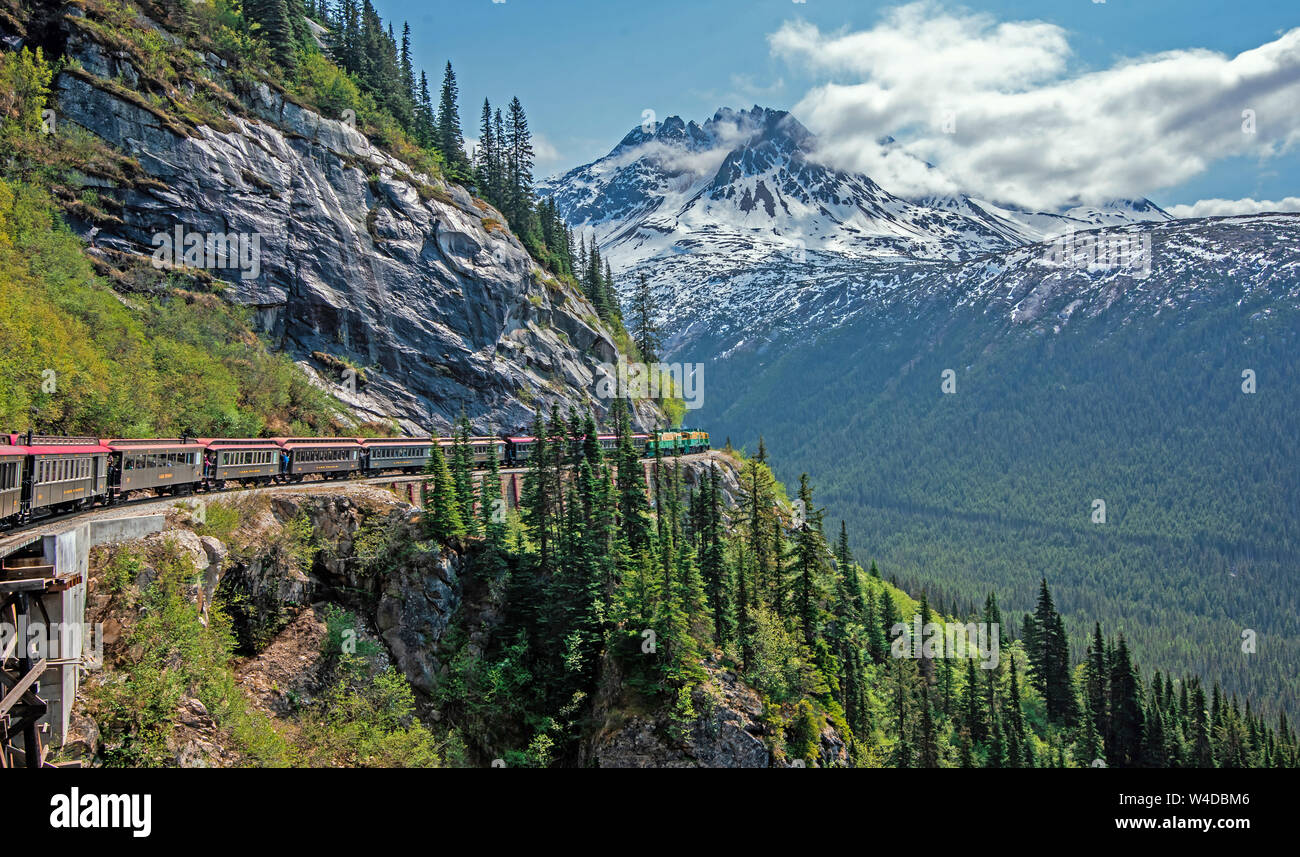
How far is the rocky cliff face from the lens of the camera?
62.7 metres

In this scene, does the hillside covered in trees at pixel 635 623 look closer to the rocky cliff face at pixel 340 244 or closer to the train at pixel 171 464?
the train at pixel 171 464

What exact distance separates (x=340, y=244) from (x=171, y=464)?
40236 millimetres

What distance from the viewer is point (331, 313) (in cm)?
6844

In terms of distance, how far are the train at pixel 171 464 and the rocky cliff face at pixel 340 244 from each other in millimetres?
11882

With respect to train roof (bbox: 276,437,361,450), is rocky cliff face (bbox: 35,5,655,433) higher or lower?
higher

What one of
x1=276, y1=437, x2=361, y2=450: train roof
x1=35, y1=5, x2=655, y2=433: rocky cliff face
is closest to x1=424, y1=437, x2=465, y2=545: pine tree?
x1=276, y1=437, x2=361, y2=450: train roof

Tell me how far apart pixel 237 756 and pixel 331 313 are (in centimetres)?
5127

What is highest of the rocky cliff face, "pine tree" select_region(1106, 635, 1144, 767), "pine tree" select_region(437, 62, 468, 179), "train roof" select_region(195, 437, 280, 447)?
"pine tree" select_region(437, 62, 468, 179)

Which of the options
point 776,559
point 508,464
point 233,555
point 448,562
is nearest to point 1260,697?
point 776,559

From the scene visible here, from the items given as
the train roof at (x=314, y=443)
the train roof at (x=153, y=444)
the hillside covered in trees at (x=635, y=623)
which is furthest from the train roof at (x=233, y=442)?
the hillside covered in trees at (x=635, y=623)

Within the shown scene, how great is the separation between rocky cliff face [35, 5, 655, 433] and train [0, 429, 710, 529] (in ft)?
39.0

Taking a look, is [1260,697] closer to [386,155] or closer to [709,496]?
[709,496]

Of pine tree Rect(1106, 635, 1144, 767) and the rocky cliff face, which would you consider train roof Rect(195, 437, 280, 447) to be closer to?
the rocky cliff face

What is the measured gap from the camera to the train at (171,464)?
1058 inches
